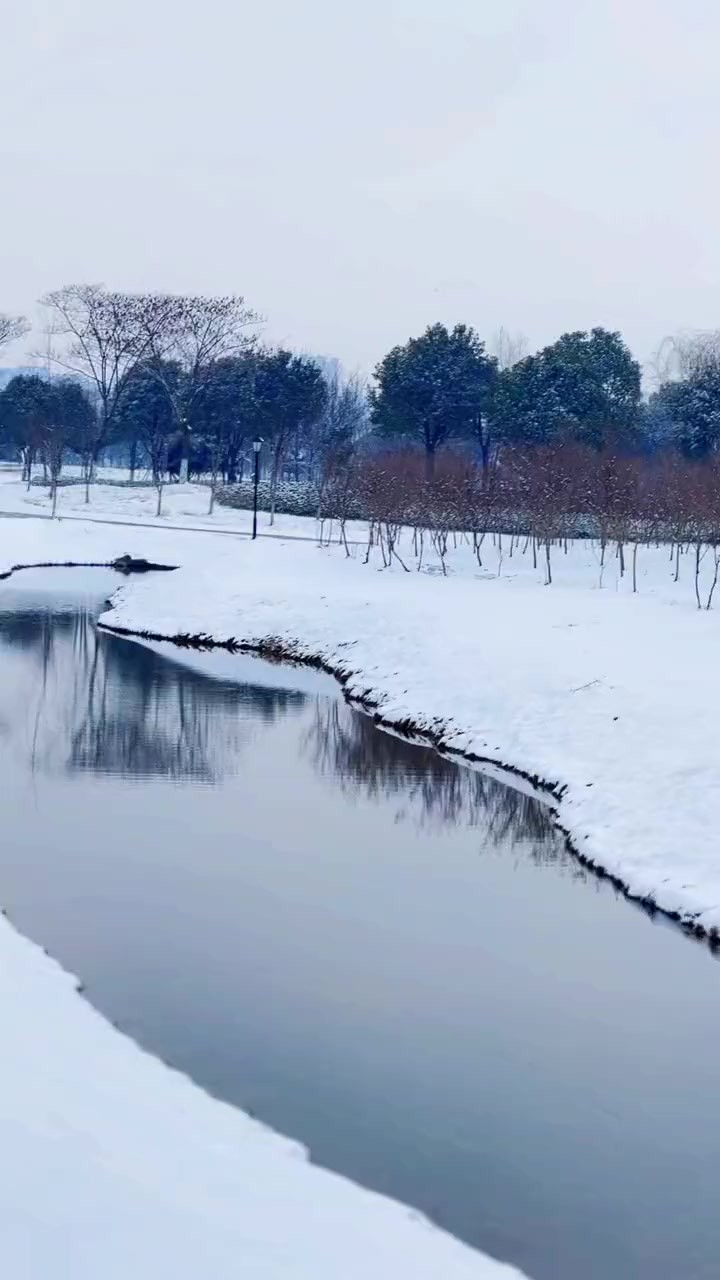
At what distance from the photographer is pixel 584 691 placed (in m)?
21.1

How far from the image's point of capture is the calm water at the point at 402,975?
805cm

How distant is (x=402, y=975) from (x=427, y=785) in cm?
744

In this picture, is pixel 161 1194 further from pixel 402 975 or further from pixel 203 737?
pixel 203 737

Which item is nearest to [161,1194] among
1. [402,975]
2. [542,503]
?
[402,975]

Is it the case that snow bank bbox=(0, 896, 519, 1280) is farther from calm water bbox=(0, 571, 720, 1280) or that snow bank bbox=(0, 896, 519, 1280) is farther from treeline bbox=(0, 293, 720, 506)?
treeline bbox=(0, 293, 720, 506)

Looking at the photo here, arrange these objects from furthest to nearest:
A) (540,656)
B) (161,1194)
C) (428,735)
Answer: (540,656) → (428,735) → (161,1194)

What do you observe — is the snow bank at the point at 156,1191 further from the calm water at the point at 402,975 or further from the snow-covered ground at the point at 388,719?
the calm water at the point at 402,975

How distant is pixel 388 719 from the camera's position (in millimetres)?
23484

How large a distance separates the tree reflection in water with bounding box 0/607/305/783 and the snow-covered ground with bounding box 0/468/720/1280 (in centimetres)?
277

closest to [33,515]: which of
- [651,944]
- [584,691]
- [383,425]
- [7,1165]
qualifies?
[383,425]

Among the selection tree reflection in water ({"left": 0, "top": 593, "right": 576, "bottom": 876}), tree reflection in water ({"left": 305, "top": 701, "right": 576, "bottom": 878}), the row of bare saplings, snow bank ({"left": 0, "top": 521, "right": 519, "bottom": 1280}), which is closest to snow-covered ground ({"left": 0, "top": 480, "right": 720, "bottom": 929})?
tree reflection in water ({"left": 305, "top": 701, "right": 576, "bottom": 878})

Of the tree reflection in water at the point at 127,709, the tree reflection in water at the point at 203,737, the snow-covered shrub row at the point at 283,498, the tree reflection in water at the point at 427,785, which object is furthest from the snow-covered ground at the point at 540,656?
the snow-covered shrub row at the point at 283,498

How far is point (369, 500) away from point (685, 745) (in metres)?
29.1

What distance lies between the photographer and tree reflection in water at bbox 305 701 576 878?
16.4 meters
